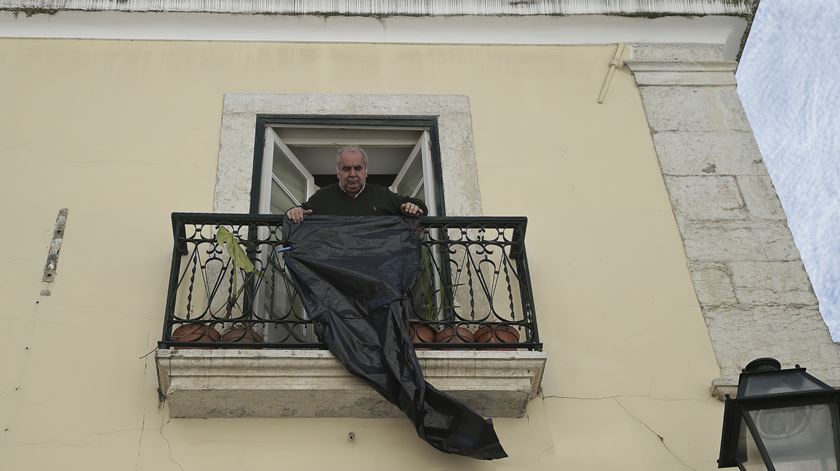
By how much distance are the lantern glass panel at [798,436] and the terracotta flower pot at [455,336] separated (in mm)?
1971

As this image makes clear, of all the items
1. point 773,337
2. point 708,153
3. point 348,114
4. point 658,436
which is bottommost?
point 658,436

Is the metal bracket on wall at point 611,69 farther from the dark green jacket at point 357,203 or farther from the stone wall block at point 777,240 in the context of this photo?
the dark green jacket at point 357,203

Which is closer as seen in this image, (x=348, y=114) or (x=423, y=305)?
(x=423, y=305)

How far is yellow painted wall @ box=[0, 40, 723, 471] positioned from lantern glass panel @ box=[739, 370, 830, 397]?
1.66 meters

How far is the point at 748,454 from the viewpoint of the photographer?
3.35 meters

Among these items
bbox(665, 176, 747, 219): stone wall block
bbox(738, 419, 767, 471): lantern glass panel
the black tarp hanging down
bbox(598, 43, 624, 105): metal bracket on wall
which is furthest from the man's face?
bbox(738, 419, 767, 471): lantern glass panel

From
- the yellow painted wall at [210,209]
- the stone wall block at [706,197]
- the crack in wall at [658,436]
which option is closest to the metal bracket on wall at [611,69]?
the yellow painted wall at [210,209]

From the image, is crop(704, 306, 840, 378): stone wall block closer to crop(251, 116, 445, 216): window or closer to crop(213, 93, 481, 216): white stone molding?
crop(213, 93, 481, 216): white stone molding

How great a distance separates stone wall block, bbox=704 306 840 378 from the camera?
532 centimetres

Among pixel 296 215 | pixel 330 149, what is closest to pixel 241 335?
pixel 296 215

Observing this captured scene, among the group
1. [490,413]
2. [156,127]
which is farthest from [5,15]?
[490,413]

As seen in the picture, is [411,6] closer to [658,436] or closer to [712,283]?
[712,283]

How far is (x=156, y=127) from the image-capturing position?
626cm

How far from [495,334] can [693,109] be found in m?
2.37
